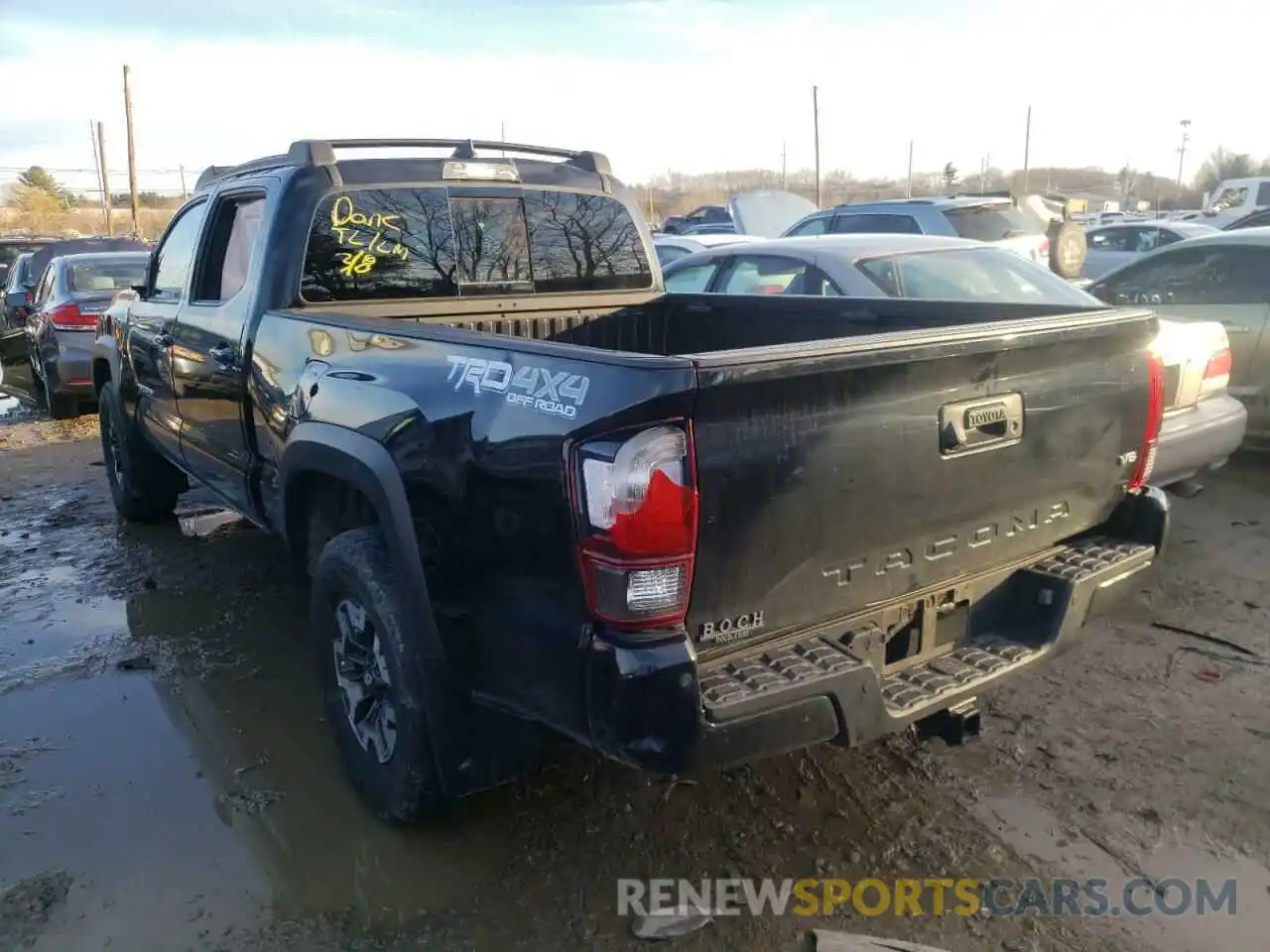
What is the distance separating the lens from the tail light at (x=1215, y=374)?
18.2ft

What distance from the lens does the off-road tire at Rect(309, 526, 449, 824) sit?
113 inches

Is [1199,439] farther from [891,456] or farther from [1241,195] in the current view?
[1241,195]

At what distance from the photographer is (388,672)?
117 inches

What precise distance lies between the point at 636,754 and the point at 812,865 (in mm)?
960

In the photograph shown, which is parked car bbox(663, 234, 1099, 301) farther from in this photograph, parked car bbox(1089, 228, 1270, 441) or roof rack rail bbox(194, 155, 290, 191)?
roof rack rail bbox(194, 155, 290, 191)

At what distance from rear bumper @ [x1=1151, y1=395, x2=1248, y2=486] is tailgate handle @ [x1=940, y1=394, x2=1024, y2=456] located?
111 inches

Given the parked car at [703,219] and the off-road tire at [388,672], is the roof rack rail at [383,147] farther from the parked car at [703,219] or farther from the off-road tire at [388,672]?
the parked car at [703,219]

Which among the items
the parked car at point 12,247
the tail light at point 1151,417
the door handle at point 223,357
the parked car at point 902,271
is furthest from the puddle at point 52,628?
the parked car at point 12,247

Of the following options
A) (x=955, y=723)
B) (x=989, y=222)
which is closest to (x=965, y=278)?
(x=955, y=723)

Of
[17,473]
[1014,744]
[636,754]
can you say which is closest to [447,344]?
[636,754]

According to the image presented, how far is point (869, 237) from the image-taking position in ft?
22.6

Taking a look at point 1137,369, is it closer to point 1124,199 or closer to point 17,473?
point 17,473

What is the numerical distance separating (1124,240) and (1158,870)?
52.2 ft
